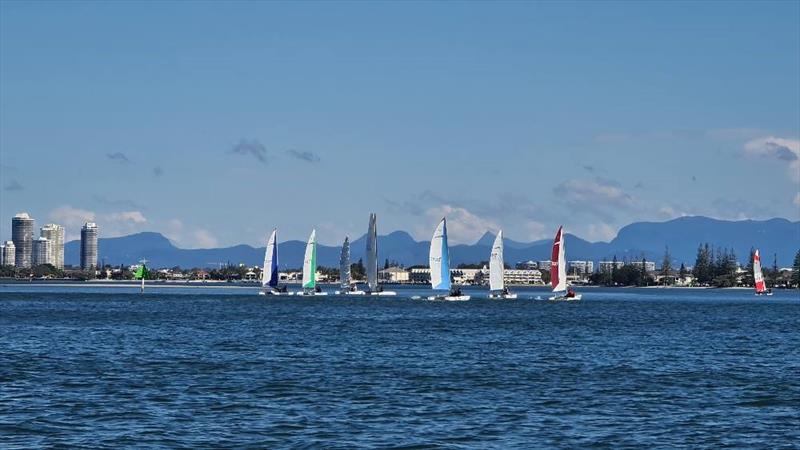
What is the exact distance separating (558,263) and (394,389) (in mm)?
139776

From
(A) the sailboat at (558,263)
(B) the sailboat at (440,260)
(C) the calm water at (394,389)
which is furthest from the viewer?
(A) the sailboat at (558,263)

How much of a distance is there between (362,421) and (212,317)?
8350 cm

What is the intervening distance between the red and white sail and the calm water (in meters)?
89.1

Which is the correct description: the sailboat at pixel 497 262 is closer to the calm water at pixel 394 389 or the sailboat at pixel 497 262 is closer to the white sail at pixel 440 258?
the white sail at pixel 440 258

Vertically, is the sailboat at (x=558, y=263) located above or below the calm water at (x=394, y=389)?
above

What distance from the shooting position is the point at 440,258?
583 feet

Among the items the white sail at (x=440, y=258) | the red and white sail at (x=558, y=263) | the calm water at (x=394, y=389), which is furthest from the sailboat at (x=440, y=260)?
the calm water at (x=394, y=389)

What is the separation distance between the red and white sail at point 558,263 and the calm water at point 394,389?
89066 mm

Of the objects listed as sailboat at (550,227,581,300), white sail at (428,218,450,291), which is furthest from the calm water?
sailboat at (550,227,581,300)

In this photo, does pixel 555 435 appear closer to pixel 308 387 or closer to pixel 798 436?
pixel 798 436

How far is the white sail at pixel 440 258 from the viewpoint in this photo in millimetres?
174375

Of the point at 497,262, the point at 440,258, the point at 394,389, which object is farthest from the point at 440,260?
the point at 394,389

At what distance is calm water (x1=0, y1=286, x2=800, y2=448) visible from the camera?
40.2 m

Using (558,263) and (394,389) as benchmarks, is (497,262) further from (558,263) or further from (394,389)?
(394,389)
